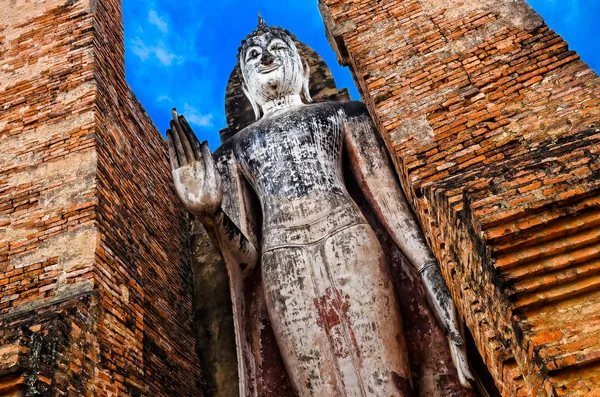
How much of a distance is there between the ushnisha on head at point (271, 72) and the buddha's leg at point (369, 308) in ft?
7.25

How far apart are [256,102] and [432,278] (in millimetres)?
3244

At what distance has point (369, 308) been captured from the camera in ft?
15.9

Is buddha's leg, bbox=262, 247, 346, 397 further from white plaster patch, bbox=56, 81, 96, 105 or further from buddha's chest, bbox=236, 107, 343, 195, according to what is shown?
white plaster patch, bbox=56, 81, 96, 105

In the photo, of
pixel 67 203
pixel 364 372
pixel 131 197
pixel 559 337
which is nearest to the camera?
pixel 559 337

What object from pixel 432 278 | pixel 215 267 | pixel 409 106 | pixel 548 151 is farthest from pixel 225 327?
pixel 548 151

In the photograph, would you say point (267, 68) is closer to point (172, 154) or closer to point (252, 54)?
point (252, 54)

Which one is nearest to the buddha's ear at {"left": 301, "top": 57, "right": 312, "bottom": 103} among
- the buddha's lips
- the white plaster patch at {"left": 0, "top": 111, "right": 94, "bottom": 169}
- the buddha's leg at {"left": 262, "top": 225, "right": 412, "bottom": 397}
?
the buddha's lips

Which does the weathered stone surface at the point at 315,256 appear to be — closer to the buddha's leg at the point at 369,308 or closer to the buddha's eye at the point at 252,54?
the buddha's leg at the point at 369,308

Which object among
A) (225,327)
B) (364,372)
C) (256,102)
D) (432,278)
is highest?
(256,102)

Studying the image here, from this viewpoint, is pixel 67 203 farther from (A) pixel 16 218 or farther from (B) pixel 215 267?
(B) pixel 215 267

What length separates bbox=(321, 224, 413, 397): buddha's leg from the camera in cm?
461

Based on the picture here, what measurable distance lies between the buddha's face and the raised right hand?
203 cm

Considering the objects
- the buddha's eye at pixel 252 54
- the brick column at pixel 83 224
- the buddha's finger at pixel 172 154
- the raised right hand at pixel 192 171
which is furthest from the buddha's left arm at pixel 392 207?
the brick column at pixel 83 224

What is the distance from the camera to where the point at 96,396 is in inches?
166
